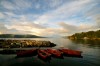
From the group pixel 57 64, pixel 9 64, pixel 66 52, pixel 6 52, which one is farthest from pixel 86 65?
pixel 6 52

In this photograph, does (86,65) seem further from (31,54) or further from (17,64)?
(31,54)

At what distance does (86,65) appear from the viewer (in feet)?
113

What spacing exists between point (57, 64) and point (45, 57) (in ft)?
17.6

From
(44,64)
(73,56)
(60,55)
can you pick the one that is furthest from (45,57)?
(73,56)

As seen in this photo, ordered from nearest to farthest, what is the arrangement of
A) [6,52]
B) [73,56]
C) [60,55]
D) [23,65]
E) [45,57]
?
1. [23,65]
2. [45,57]
3. [60,55]
4. [73,56]
5. [6,52]

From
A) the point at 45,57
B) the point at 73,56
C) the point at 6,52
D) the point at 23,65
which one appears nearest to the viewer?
the point at 23,65

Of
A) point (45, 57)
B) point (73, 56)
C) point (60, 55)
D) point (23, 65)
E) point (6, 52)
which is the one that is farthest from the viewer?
point (6, 52)

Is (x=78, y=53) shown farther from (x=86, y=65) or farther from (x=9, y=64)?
(x=9, y=64)

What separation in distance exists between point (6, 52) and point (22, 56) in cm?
974

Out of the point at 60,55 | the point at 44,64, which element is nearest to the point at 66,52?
the point at 60,55

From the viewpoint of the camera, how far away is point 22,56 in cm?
4494

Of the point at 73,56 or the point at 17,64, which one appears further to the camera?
the point at 73,56

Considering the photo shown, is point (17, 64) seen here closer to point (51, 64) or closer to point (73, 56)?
point (51, 64)

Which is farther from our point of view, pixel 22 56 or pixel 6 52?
pixel 6 52
